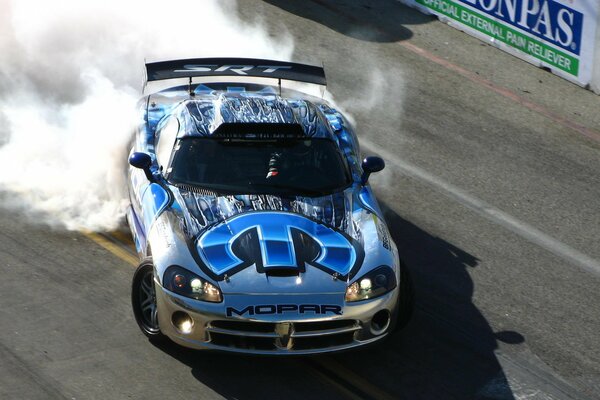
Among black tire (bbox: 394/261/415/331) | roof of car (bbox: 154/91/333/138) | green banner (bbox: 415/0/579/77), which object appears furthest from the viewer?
green banner (bbox: 415/0/579/77)

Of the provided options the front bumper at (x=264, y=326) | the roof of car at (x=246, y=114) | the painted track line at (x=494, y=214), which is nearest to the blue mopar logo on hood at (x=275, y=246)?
the front bumper at (x=264, y=326)

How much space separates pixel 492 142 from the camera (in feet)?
42.4

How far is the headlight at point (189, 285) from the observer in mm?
7754

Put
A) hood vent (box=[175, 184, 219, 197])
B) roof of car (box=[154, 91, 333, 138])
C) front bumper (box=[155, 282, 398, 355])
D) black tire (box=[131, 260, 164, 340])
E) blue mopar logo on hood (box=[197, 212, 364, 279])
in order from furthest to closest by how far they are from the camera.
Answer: roof of car (box=[154, 91, 333, 138]), hood vent (box=[175, 184, 219, 197]), black tire (box=[131, 260, 164, 340]), blue mopar logo on hood (box=[197, 212, 364, 279]), front bumper (box=[155, 282, 398, 355])

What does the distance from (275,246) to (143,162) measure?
1481 millimetres

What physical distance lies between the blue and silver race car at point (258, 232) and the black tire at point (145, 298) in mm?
10

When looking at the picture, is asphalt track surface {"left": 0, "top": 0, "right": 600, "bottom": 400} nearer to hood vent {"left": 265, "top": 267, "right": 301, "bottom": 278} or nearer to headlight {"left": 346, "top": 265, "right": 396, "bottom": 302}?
headlight {"left": 346, "top": 265, "right": 396, "bottom": 302}

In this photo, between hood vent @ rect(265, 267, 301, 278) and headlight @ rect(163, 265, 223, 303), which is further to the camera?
hood vent @ rect(265, 267, 301, 278)

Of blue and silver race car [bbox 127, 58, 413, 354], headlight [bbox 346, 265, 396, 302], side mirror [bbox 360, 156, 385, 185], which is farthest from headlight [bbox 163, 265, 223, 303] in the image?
side mirror [bbox 360, 156, 385, 185]

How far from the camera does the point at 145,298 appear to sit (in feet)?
27.4

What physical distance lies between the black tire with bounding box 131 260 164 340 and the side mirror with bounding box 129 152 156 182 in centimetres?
97

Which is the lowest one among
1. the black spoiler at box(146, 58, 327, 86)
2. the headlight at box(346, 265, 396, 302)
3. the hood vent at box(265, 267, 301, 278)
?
the headlight at box(346, 265, 396, 302)

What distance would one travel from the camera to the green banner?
14.5m

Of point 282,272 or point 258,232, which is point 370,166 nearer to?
point 258,232
